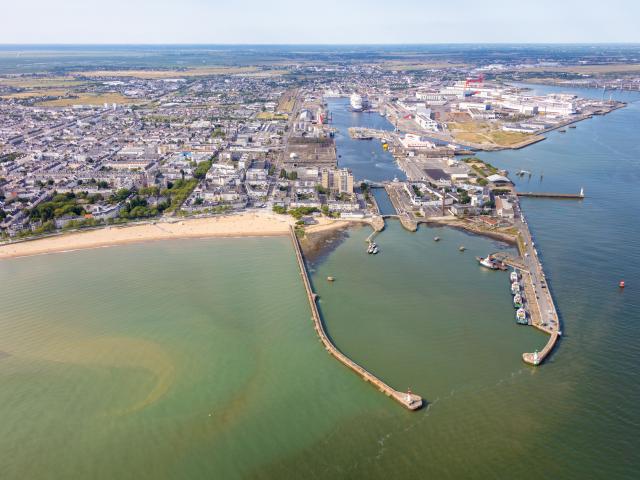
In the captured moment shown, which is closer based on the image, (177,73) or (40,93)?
(40,93)

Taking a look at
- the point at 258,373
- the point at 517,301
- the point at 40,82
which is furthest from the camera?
the point at 40,82

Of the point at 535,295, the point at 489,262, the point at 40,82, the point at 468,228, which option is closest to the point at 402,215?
the point at 468,228

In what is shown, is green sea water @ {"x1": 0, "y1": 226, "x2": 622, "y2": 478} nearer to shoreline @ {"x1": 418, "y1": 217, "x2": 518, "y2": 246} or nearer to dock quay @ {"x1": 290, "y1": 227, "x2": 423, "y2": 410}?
dock quay @ {"x1": 290, "y1": 227, "x2": 423, "y2": 410}

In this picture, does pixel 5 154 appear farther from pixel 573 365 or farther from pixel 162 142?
pixel 573 365

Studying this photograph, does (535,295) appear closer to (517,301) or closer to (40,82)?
(517,301)

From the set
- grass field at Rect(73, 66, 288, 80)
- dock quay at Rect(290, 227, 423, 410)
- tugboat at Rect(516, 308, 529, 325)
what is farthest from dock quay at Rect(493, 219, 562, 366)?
grass field at Rect(73, 66, 288, 80)

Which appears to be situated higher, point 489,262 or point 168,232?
point 168,232

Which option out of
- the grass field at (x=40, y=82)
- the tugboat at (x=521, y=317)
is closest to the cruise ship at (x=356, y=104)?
the tugboat at (x=521, y=317)
